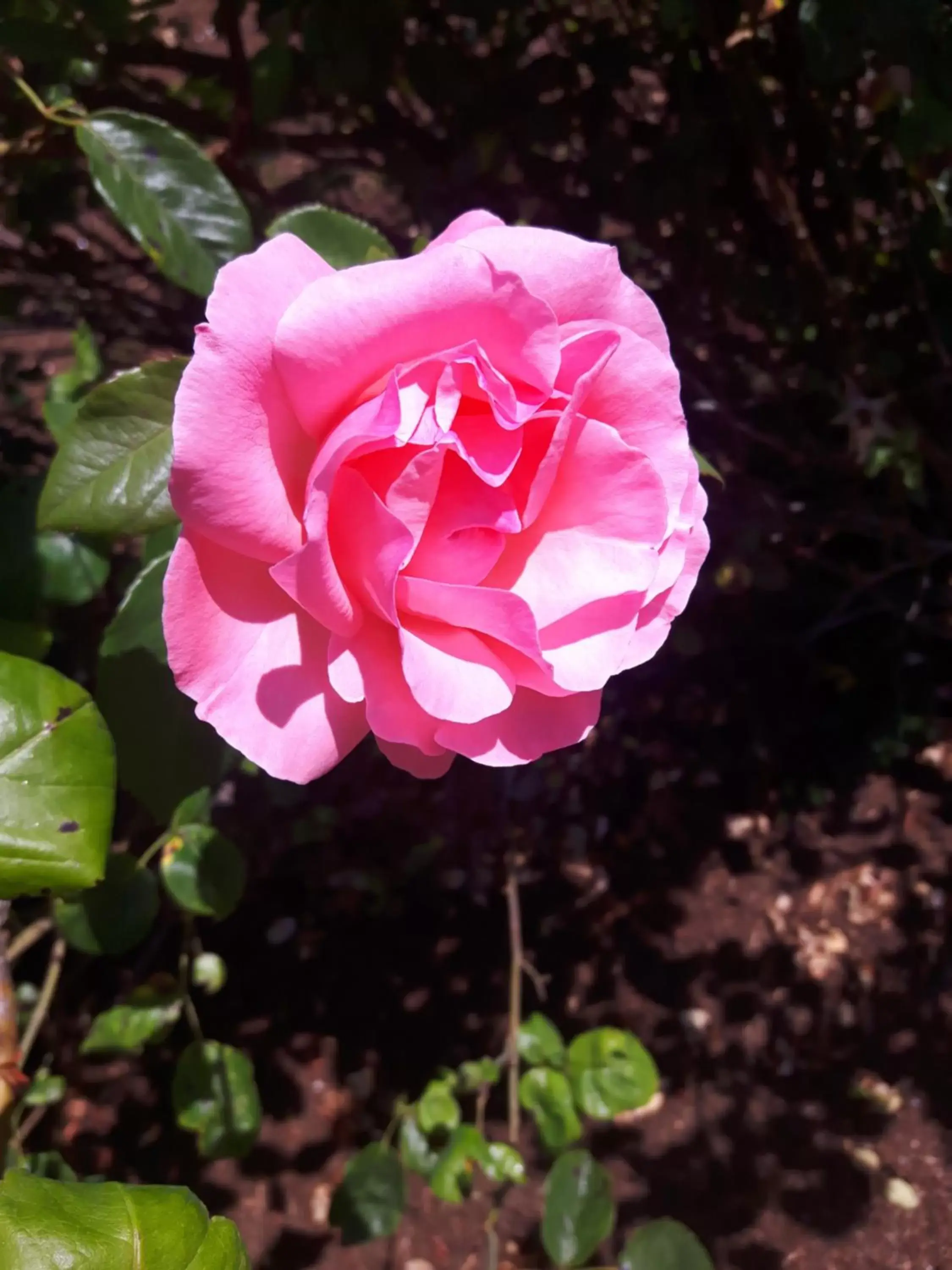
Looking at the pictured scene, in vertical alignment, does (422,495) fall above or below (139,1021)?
above

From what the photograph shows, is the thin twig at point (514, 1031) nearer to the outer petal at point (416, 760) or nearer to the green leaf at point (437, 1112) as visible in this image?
the green leaf at point (437, 1112)

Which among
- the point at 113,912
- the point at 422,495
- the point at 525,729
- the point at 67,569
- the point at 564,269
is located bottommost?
the point at 113,912

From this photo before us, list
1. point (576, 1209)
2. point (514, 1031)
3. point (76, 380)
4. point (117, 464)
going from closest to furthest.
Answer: point (117, 464) → point (576, 1209) → point (76, 380) → point (514, 1031)

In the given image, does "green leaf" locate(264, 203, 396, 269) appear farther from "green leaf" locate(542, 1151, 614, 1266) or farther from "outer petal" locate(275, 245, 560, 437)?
"green leaf" locate(542, 1151, 614, 1266)

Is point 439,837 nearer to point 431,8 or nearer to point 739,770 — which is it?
point 739,770

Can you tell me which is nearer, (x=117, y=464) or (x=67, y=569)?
(x=117, y=464)

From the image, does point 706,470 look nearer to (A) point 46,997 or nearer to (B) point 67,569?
(B) point 67,569

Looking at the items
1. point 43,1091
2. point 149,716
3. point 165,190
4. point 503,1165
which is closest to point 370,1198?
point 503,1165

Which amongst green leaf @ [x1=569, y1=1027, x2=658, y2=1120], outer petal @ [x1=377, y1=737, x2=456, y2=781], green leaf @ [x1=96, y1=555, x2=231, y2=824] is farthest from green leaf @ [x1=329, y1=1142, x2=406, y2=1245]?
outer petal @ [x1=377, y1=737, x2=456, y2=781]
